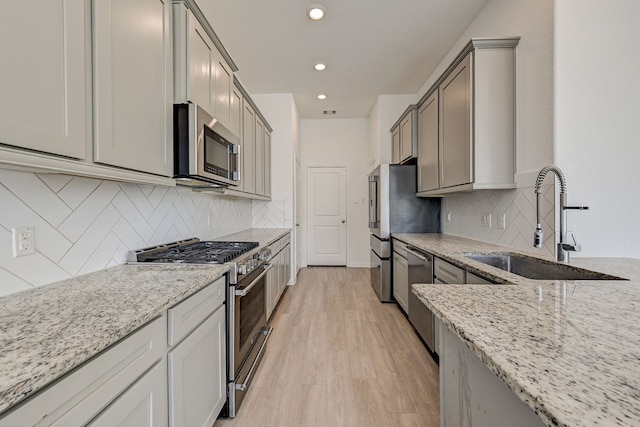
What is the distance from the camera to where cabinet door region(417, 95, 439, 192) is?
289 centimetres

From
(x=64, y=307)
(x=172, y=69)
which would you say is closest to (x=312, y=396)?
(x=64, y=307)

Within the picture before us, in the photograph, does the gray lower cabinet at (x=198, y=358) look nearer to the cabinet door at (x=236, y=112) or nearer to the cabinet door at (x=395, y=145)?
the cabinet door at (x=236, y=112)

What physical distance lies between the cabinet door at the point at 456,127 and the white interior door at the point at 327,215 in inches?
124

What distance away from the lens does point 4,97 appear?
0.75 m

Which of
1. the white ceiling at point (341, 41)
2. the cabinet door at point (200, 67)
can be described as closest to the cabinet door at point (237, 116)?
the cabinet door at point (200, 67)

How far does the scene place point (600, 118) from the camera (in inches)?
68.9

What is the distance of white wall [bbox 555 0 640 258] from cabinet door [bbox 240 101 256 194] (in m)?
2.45

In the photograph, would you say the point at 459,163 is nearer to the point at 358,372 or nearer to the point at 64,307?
the point at 358,372

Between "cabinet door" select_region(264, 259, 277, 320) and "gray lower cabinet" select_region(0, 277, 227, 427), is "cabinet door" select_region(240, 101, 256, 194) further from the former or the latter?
"gray lower cabinet" select_region(0, 277, 227, 427)

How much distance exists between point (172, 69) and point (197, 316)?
1.28 meters

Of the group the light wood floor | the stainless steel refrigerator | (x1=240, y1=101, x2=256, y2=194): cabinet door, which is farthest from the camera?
the stainless steel refrigerator

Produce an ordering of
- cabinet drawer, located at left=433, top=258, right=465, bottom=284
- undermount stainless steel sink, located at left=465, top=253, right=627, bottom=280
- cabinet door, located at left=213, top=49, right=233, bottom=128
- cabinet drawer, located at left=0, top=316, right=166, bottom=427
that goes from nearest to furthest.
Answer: cabinet drawer, located at left=0, top=316, right=166, bottom=427 → undermount stainless steel sink, located at left=465, top=253, right=627, bottom=280 → cabinet drawer, located at left=433, top=258, right=465, bottom=284 → cabinet door, located at left=213, top=49, right=233, bottom=128

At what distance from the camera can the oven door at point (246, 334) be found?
1652mm

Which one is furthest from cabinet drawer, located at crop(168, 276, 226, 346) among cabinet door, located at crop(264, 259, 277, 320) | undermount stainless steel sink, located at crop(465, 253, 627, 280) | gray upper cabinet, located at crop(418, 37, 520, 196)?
gray upper cabinet, located at crop(418, 37, 520, 196)
